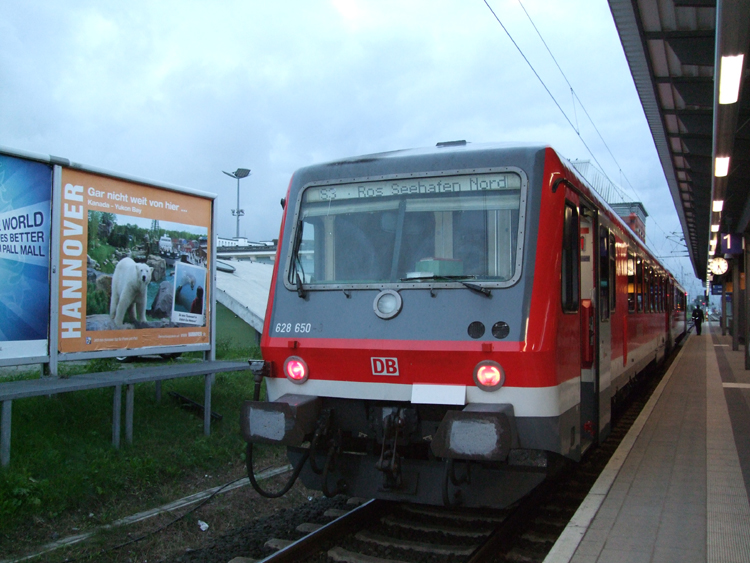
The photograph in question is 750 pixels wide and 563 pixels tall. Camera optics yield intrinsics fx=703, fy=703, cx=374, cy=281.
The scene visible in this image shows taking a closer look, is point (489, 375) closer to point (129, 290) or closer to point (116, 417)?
point (116, 417)

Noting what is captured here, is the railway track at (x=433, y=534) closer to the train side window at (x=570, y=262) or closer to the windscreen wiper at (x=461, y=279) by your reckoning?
the train side window at (x=570, y=262)

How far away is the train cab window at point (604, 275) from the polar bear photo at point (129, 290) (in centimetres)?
526

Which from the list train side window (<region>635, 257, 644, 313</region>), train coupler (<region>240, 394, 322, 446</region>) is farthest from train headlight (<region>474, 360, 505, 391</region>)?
train side window (<region>635, 257, 644, 313</region>)

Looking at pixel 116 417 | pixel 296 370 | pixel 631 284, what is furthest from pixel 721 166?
pixel 116 417

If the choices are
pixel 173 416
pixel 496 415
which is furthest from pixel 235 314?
pixel 496 415

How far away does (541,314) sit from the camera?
193 inches

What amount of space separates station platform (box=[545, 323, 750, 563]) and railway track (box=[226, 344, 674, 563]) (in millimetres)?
471

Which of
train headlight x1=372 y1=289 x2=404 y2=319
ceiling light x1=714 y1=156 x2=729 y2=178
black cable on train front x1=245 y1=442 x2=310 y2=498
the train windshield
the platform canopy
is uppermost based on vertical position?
the platform canopy

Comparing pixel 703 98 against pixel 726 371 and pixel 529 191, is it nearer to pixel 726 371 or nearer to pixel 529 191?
pixel 529 191

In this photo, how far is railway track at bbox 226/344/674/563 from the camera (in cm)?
499

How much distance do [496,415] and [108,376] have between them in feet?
15.0

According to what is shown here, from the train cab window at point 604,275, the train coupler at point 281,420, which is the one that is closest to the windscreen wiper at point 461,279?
the train coupler at point 281,420

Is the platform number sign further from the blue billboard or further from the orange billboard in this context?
the blue billboard

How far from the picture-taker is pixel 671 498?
5.67 meters
